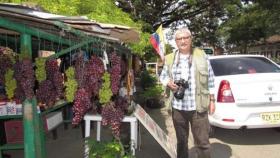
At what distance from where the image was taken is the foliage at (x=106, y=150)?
4.94 meters

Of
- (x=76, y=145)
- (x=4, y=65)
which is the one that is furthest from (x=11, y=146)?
(x=76, y=145)

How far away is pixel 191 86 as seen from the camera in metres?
5.25

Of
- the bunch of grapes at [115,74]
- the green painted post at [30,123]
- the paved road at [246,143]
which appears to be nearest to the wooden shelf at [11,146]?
the green painted post at [30,123]

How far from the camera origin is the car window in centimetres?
797

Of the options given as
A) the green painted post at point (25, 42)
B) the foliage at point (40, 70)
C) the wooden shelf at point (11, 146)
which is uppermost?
the green painted post at point (25, 42)

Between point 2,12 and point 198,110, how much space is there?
2698mm

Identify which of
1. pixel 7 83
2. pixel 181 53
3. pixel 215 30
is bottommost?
pixel 7 83

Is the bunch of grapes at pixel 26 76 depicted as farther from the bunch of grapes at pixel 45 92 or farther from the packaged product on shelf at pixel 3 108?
the packaged product on shelf at pixel 3 108

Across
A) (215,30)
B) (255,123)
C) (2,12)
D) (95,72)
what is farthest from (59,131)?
(215,30)

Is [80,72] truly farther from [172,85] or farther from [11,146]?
[11,146]

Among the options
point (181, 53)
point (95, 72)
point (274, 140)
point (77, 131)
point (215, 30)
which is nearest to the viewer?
point (95, 72)

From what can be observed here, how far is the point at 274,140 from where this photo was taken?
24.8ft

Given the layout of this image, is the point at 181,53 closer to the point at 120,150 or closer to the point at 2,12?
the point at 120,150

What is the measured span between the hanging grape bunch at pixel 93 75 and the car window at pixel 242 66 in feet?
12.3
